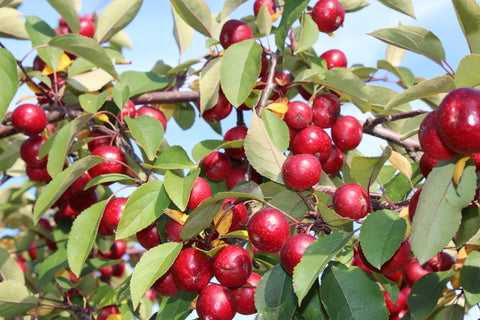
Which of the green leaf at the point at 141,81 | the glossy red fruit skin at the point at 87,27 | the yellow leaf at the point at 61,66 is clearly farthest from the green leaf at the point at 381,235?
the glossy red fruit skin at the point at 87,27

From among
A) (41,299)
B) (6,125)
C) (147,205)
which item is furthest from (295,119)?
(6,125)

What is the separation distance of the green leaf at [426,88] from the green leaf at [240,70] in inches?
25.8

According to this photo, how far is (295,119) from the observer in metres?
2.01

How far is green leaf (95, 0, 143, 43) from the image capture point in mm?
2721

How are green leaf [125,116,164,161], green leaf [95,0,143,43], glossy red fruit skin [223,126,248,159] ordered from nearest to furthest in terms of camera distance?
green leaf [125,116,164,161]
glossy red fruit skin [223,126,248,159]
green leaf [95,0,143,43]

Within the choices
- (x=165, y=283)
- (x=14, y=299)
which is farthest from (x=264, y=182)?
(x=14, y=299)

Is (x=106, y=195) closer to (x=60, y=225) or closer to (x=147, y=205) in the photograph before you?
(x=60, y=225)

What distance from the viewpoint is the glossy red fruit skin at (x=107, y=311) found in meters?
2.27

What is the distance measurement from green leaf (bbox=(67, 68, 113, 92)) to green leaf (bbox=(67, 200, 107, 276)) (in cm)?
96

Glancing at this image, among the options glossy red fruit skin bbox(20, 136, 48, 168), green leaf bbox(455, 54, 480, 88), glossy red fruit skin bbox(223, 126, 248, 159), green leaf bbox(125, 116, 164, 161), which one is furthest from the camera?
glossy red fruit skin bbox(20, 136, 48, 168)

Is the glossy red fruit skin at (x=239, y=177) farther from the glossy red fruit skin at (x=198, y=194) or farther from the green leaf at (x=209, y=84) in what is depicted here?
the glossy red fruit skin at (x=198, y=194)

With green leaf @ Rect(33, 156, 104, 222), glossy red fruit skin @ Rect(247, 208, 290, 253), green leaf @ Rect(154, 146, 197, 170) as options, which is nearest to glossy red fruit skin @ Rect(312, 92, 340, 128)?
green leaf @ Rect(154, 146, 197, 170)

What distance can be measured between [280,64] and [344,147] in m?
0.63

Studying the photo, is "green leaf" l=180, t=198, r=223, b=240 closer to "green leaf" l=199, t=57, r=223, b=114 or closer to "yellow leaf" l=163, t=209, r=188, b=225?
"yellow leaf" l=163, t=209, r=188, b=225
